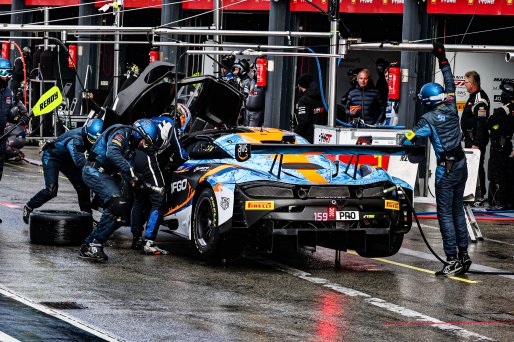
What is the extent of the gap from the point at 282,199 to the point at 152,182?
1.98 m

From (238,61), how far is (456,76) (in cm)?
594

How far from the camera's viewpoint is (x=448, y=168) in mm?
13570

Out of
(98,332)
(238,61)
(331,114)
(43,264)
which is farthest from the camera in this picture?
(238,61)

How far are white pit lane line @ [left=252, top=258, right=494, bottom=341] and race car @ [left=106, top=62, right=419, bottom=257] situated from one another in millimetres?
328

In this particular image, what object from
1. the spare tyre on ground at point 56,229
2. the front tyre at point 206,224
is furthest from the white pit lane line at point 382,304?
the spare tyre on ground at point 56,229

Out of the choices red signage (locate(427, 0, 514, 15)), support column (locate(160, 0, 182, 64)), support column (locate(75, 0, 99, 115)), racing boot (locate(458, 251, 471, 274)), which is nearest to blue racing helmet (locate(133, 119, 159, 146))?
racing boot (locate(458, 251, 471, 274))

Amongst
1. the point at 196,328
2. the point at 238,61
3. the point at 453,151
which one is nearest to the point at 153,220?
the point at 453,151

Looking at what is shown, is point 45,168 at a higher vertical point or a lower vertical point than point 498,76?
lower

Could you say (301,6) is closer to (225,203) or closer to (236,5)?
(236,5)

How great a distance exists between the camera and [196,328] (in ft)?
32.7

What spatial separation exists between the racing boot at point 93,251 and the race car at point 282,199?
1.00 metres

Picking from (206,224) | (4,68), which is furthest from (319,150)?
(4,68)

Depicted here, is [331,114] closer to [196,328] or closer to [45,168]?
[45,168]

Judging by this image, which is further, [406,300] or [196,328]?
[406,300]
